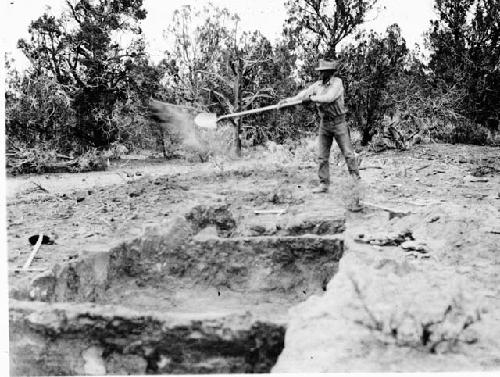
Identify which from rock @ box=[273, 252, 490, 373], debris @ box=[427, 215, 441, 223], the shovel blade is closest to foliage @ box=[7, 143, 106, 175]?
the shovel blade

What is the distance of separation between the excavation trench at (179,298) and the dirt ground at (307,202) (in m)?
0.24

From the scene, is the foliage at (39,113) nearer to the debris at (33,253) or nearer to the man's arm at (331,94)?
the debris at (33,253)

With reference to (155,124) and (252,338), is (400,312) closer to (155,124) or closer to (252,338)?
(252,338)

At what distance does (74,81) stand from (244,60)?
510 centimetres

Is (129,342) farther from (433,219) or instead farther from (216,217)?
(216,217)

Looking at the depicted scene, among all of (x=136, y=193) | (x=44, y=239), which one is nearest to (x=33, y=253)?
(x=44, y=239)

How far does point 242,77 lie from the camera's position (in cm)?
1448

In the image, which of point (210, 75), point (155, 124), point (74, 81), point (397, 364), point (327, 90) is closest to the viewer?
point (397, 364)

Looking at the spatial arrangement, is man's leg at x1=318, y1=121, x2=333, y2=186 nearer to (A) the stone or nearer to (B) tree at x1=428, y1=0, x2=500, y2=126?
(A) the stone

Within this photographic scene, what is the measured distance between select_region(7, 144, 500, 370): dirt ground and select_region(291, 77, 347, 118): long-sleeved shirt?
1090 millimetres

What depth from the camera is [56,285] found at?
3820mm

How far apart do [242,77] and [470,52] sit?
682cm

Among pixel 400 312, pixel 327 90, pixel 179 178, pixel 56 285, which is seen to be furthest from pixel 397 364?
pixel 179 178

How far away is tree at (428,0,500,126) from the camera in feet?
42.2
